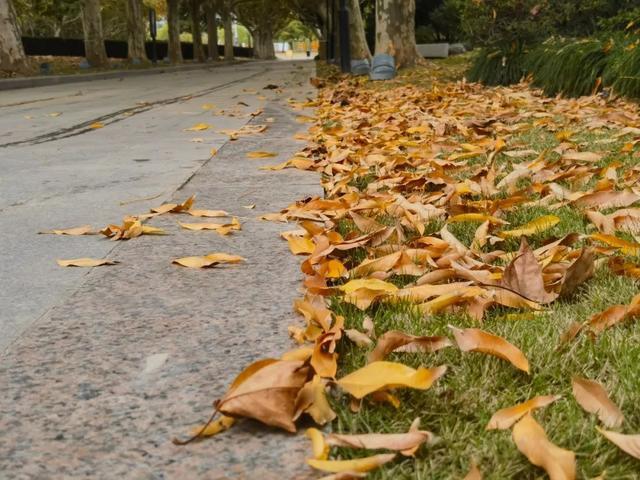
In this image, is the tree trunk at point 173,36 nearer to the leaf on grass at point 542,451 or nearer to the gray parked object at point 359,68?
the gray parked object at point 359,68

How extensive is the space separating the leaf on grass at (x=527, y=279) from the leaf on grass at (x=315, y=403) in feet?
2.30

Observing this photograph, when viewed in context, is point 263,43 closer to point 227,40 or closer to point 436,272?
point 227,40

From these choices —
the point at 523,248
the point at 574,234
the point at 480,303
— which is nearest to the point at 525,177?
the point at 574,234

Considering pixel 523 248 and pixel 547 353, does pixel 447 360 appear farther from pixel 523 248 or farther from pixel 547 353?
pixel 523 248

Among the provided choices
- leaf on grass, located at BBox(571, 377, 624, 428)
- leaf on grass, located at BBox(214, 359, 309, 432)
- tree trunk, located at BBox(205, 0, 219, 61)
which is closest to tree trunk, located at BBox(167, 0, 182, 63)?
tree trunk, located at BBox(205, 0, 219, 61)

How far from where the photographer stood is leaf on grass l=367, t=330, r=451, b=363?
1.43 metres

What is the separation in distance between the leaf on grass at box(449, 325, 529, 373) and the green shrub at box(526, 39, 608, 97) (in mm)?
6307

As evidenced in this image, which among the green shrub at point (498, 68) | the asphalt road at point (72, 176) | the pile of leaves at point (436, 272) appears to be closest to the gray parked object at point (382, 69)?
the green shrub at point (498, 68)

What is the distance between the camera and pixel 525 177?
132 inches

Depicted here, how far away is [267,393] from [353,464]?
8.7 inches

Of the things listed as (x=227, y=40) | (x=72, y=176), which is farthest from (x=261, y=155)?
(x=227, y=40)

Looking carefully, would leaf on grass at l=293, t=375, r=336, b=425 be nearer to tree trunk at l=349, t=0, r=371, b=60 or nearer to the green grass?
the green grass

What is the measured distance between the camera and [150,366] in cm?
143

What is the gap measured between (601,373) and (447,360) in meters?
0.27
